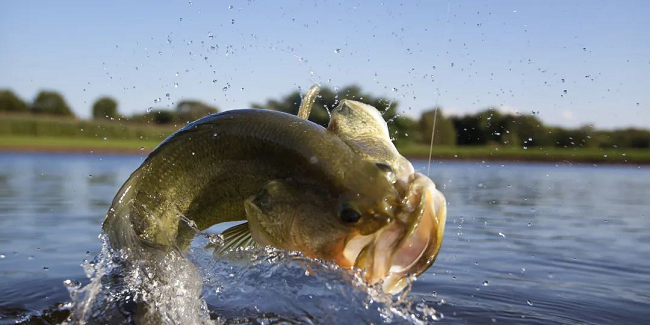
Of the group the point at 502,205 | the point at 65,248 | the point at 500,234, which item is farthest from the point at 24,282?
the point at 502,205

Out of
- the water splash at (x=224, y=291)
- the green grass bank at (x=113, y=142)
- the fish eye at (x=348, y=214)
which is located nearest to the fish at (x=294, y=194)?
the fish eye at (x=348, y=214)

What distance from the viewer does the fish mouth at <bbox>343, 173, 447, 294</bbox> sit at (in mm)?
2646

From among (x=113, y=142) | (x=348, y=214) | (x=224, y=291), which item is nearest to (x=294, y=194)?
(x=348, y=214)

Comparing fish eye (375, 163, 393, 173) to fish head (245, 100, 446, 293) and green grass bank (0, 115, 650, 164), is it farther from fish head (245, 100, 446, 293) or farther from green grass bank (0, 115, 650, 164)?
green grass bank (0, 115, 650, 164)

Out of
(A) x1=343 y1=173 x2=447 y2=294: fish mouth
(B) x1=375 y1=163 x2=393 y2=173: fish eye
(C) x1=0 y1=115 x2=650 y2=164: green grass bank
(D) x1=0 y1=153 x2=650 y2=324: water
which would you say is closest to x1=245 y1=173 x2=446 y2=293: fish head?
(A) x1=343 y1=173 x2=447 y2=294: fish mouth

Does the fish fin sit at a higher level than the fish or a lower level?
lower

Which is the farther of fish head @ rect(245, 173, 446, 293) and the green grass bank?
the green grass bank

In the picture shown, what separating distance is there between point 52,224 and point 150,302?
745 centimetres

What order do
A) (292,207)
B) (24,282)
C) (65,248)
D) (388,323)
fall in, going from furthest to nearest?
(65,248) → (24,282) → (388,323) → (292,207)

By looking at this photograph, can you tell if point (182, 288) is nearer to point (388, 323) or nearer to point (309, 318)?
point (309, 318)

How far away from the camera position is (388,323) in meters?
4.36

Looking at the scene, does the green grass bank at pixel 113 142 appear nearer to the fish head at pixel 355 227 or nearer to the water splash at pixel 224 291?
the water splash at pixel 224 291

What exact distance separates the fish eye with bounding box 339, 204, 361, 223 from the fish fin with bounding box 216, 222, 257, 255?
65cm

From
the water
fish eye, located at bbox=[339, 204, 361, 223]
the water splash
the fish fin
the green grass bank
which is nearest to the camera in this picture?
fish eye, located at bbox=[339, 204, 361, 223]
